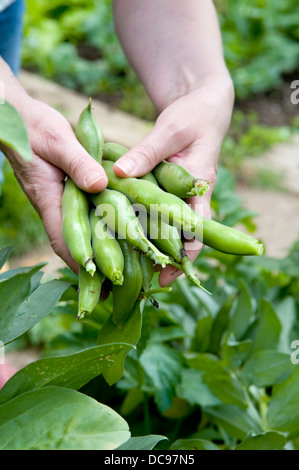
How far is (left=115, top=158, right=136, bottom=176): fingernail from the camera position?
84 centimetres

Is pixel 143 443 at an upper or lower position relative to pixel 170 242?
Result: lower

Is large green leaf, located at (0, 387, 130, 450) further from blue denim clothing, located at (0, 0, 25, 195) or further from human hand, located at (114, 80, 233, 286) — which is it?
blue denim clothing, located at (0, 0, 25, 195)

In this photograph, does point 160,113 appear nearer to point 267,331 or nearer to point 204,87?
point 204,87

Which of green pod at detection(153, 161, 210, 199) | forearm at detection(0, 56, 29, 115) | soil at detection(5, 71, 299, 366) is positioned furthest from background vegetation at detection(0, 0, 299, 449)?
soil at detection(5, 71, 299, 366)

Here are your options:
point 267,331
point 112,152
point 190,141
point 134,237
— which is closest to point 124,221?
point 134,237

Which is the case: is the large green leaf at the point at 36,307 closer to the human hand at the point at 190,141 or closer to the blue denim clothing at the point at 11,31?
the human hand at the point at 190,141

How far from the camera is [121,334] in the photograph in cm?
76

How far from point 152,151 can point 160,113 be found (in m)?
0.25

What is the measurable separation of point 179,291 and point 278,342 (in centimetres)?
28

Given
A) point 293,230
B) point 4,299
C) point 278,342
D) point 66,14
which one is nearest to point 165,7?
point 278,342

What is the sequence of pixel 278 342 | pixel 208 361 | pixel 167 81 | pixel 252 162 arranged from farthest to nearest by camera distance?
pixel 252 162
pixel 167 81
pixel 278 342
pixel 208 361

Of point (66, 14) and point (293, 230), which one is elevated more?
point (66, 14)

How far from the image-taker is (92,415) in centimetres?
62
